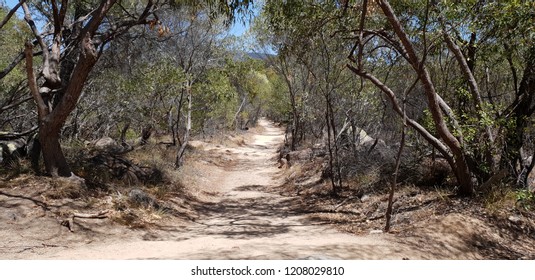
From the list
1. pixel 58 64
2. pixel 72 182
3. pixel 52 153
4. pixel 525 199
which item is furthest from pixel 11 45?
pixel 525 199

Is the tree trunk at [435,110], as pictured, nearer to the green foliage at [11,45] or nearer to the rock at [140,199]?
the rock at [140,199]

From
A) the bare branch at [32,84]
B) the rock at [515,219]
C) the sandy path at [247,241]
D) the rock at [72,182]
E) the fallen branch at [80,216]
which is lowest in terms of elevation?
the sandy path at [247,241]

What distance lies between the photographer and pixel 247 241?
22.0 ft

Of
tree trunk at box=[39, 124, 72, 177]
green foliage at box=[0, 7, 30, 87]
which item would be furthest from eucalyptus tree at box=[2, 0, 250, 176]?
green foliage at box=[0, 7, 30, 87]

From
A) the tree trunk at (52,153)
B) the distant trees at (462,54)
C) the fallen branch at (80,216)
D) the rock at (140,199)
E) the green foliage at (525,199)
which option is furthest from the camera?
the rock at (140,199)

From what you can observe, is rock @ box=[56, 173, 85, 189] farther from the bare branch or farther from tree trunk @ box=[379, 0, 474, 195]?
tree trunk @ box=[379, 0, 474, 195]

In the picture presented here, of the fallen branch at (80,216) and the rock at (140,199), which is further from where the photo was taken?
the rock at (140,199)

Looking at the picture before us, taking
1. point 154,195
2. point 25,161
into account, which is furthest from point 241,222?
point 25,161

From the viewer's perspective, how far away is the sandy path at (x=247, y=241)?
532 centimetres

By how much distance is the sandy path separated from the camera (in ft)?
17.4

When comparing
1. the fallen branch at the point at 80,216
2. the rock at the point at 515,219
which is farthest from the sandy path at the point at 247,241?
the rock at the point at 515,219

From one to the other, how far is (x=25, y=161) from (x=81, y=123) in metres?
6.44

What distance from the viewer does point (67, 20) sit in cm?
1074

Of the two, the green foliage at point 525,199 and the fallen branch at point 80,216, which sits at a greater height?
the green foliage at point 525,199
